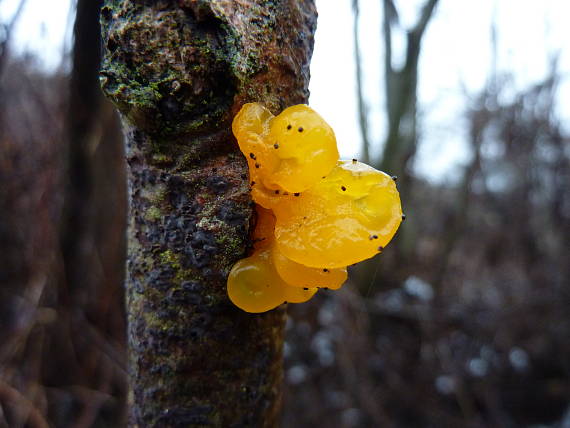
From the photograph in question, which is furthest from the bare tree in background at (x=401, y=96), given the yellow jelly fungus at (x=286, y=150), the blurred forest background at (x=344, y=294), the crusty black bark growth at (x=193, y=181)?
the yellow jelly fungus at (x=286, y=150)

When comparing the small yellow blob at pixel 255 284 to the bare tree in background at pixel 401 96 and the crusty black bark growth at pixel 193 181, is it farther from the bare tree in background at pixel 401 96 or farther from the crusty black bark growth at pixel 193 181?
the bare tree in background at pixel 401 96

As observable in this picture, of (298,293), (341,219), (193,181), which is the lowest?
(298,293)

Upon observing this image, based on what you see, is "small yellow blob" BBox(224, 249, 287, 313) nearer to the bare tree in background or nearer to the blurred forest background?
the blurred forest background

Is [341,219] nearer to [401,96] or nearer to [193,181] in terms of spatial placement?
[193,181]

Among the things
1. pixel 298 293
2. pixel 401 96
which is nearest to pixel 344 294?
pixel 401 96

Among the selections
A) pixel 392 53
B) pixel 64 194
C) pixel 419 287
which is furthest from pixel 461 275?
pixel 64 194

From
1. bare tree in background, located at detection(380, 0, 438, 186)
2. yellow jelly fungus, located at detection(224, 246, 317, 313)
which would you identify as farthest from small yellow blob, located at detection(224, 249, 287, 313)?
bare tree in background, located at detection(380, 0, 438, 186)
